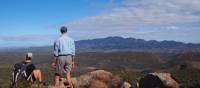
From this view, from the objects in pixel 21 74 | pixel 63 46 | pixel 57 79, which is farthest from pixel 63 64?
pixel 21 74

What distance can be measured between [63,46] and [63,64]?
32.7 inches

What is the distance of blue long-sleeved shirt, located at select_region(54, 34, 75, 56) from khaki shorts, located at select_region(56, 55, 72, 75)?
0.22 meters

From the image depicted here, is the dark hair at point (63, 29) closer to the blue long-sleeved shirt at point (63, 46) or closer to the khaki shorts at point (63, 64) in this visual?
the blue long-sleeved shirt at point (63, 46)

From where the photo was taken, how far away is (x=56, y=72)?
54.6ft

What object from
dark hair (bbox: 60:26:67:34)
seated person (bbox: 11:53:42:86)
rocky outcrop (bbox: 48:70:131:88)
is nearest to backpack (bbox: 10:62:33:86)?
seated person (bbox: 11:53:42:86)

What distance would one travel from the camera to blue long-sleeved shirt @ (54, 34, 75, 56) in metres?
16.0

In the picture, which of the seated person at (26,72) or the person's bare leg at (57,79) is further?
the person's bare leg at (57,79)

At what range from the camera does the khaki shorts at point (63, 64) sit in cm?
1614

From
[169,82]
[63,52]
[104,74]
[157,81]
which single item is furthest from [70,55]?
[157,81]

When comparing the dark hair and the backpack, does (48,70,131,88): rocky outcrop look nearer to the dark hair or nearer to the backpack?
the backpack

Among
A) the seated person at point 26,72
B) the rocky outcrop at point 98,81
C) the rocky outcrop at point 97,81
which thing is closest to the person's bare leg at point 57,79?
the seated person at point 26,72

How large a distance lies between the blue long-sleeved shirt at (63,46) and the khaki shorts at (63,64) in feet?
0.71

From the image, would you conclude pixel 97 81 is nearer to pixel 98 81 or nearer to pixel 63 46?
pixel 98 81


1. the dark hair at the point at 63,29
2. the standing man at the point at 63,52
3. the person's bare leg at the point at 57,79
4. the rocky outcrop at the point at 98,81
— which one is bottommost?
the rocky outcrop at the point at 98,81
